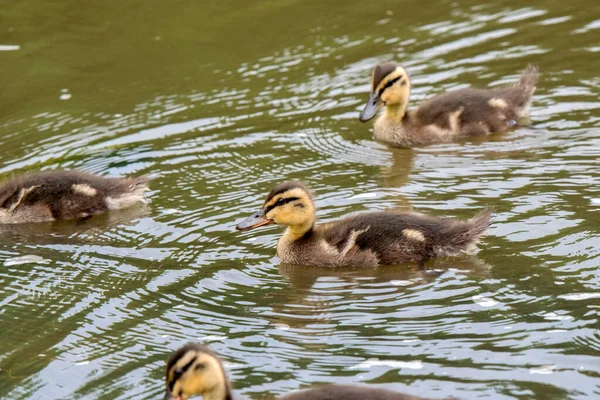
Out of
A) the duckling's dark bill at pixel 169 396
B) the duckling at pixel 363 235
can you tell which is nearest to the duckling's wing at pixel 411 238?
the duckling at pixel 363 235

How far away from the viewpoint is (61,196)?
27.5ft

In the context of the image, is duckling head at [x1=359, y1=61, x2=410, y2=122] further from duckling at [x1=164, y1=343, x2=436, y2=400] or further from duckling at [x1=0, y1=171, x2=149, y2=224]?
duckling at [x1=164, y1=343, x2=436, y2=400]

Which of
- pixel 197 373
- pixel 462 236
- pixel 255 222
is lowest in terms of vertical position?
pixel 462 236

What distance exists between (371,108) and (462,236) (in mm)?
2990

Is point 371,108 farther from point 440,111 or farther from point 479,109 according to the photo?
point 479,109

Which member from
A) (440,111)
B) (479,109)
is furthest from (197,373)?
(479,109)

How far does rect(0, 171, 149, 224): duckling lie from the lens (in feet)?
27.5

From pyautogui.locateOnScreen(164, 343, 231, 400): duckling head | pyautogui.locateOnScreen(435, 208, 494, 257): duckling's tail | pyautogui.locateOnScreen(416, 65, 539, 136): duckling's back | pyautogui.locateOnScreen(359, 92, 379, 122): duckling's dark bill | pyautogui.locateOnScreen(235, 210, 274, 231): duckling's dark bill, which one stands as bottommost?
pyautogui.locateOnScreen(435, 208, 494, 257): duckling's tail

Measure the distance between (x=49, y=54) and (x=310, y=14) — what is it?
2.82 metres

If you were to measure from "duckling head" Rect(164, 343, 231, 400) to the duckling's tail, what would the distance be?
7.77ft

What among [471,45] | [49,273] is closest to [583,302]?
[49,273]

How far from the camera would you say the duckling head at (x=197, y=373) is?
494 centimetres

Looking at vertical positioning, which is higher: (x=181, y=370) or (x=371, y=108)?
(x=371, y=108)

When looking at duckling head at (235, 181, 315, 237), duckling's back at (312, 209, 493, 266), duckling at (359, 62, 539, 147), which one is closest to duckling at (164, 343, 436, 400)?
duckling's back at (312, 209, 493, 266)
